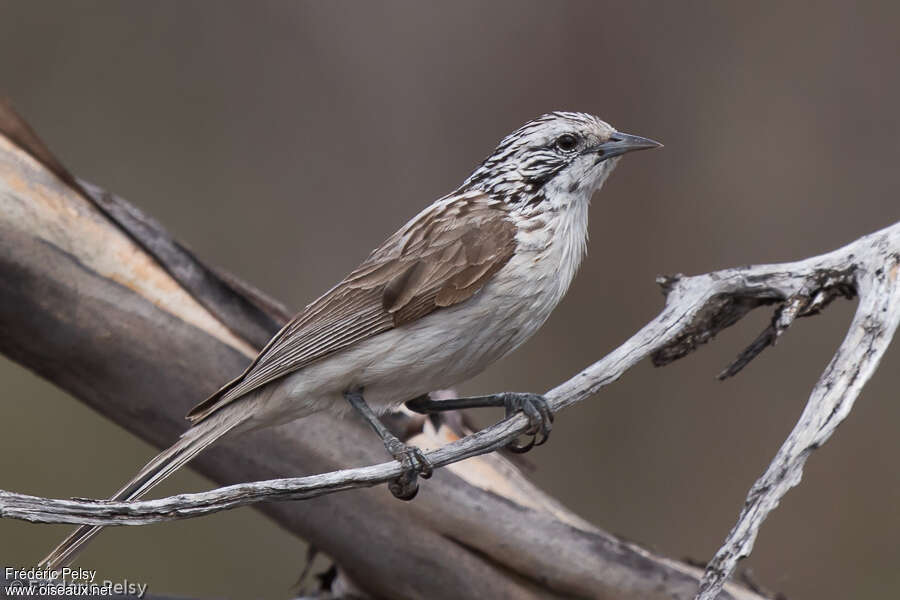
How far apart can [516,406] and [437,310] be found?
424mm

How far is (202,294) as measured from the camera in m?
4.54

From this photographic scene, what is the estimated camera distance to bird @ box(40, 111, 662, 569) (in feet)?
12.4

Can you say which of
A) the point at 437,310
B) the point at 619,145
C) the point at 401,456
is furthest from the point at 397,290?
the point at 619,145

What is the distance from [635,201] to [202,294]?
12.0 ft

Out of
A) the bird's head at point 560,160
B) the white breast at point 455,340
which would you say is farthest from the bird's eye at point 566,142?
the white breast at point 455,340

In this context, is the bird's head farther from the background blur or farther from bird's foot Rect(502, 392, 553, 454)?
the background blur

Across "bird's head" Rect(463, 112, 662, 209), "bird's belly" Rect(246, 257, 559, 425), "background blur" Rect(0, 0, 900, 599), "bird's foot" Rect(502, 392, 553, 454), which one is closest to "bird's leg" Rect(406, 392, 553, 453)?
"bird's foot" Rect(502, 392, 553, 454)

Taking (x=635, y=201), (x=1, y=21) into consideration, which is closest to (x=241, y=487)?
(x=635, y=201)

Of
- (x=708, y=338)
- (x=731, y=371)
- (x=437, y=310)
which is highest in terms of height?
(x=437, y=310)

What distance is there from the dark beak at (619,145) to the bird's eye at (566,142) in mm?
71

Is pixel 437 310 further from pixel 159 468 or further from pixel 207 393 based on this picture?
pixel 207 393

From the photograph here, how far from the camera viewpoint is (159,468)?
366 cm

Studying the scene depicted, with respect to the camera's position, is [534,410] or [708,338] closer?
[534,410]

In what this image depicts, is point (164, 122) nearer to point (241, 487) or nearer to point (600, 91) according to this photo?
point (600, 91)
